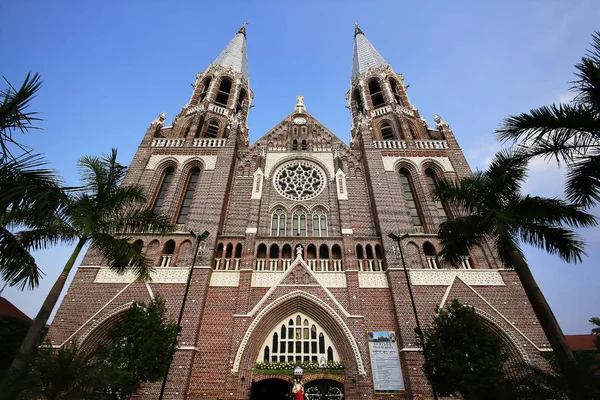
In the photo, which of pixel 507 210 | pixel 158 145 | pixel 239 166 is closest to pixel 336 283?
pixel 507 210

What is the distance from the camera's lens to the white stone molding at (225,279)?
51.4 ft

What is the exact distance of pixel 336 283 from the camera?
1576cm

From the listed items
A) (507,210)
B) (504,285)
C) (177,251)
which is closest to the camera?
(507,210)

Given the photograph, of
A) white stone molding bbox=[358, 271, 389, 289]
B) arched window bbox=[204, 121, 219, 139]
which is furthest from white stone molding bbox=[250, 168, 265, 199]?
white stone molding bbox=[358, 271, 389, 289]

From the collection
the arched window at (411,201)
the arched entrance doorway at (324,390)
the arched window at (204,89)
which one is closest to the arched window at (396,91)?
the arched window at (411,201)

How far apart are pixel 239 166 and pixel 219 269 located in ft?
27.6

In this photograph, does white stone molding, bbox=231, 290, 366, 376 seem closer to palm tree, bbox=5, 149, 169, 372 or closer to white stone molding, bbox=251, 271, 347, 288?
white stone molding, bbox=251, 271, 347, 288

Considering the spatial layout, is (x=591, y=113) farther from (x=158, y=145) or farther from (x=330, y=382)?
(x=158, y=145)

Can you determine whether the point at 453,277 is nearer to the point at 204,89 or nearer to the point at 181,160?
the point at 181,160

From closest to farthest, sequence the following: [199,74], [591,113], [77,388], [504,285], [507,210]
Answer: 1. [77,388]
2. [591,113]
3. [507,210]
4. [504,285]
5. [199,74]

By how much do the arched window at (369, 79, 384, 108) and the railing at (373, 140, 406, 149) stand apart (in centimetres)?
801

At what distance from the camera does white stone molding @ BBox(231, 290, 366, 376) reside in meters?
13.4

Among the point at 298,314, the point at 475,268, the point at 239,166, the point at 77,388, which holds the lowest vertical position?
the point at 77,388

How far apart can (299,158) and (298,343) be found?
12.6m
